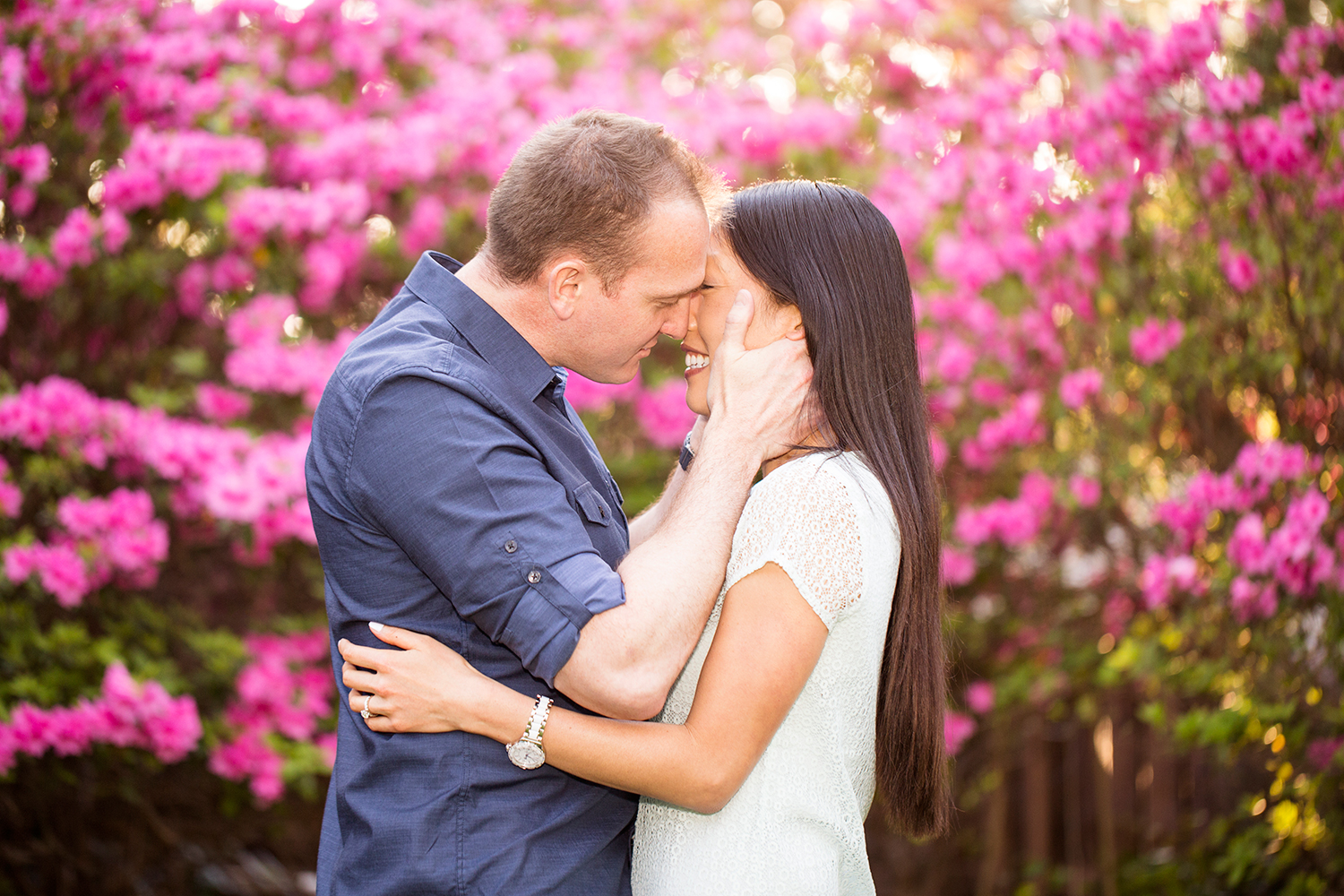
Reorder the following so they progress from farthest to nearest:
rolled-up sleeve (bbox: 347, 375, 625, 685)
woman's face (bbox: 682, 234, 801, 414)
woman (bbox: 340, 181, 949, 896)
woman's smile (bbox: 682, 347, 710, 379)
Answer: woman's smile (bbox: 682, 347, 710, 379), woman's face (bbox: 682, 234, 801, 414), woman (bbox: 340, 181, 949, 896), rolled-up sleeve (bbox: 347, 375, 625, 685)

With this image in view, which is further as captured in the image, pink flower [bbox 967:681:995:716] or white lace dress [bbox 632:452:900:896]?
pink flower [bbox 967:681:995:716]

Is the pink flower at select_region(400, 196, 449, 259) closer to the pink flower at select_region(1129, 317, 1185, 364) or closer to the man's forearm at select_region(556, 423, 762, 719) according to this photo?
the man's forearm at select_region(556, 423, 762, 719)

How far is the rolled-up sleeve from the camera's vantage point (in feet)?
5.02

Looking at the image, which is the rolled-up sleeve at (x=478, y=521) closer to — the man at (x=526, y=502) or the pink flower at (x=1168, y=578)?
the man at (x=526, y=502)

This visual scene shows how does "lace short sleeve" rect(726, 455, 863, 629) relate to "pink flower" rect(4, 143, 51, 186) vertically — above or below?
below

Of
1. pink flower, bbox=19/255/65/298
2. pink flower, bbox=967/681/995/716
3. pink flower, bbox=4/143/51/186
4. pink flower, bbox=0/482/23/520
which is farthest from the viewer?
pink flower, bbox=967/681/995/716

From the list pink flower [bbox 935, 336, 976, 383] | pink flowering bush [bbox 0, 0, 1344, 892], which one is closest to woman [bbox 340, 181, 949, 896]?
pink flowering bush [bbox 0, 0, 1344, 892]

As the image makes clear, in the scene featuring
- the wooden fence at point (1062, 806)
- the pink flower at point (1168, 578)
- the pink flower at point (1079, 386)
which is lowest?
the wooden fence at point (1062, 806)

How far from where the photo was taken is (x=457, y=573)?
1546mm

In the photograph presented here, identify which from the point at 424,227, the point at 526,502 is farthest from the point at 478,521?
the point at 424,227

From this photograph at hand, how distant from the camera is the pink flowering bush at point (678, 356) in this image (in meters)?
3.21

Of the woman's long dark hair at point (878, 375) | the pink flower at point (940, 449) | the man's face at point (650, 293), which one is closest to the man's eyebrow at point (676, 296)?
the man's face at point (650, 293)

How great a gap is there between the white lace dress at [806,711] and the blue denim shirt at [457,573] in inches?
5.6

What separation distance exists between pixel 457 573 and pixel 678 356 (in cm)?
268
